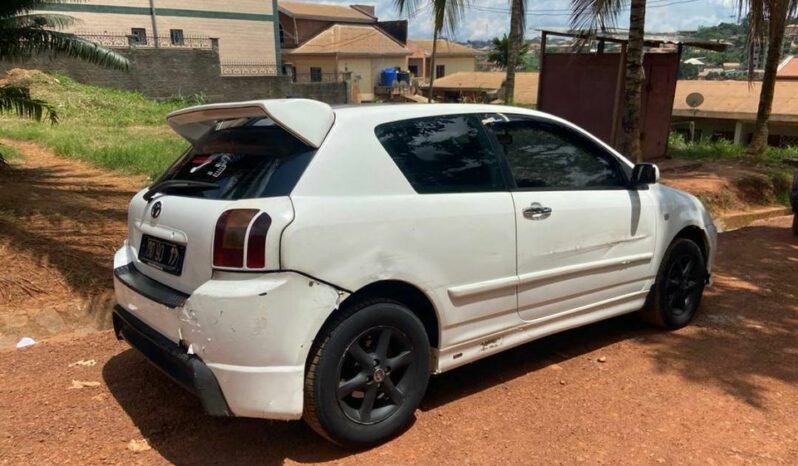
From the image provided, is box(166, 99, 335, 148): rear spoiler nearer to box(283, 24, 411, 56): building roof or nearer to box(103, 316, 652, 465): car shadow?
box(103, 316, 652, 465): car shadow

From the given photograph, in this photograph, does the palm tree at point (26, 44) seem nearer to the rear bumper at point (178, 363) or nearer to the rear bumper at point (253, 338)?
the rear bumper at point (178, 363)

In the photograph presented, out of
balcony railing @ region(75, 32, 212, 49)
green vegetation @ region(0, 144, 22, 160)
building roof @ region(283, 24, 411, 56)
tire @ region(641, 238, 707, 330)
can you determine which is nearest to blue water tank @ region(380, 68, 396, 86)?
building roof @ region(283, 24, 411, 56)

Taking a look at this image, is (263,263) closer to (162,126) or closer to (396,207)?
(396,207)

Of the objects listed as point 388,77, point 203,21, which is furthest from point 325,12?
point 203,21

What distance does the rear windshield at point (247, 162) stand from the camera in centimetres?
295

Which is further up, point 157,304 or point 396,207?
point 396,207

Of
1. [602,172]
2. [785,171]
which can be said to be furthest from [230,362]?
[785,171]

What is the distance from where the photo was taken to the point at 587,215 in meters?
3.95

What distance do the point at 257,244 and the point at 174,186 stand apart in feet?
2.75

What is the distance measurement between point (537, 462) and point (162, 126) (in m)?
17.2

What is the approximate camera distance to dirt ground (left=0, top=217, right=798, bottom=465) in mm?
3145

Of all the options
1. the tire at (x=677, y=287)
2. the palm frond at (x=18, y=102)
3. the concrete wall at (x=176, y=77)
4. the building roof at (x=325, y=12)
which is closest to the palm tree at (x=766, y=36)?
the tire at (x=677, y=287)

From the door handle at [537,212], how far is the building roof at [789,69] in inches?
1502

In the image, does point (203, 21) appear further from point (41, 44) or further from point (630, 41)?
point (630, 41)
